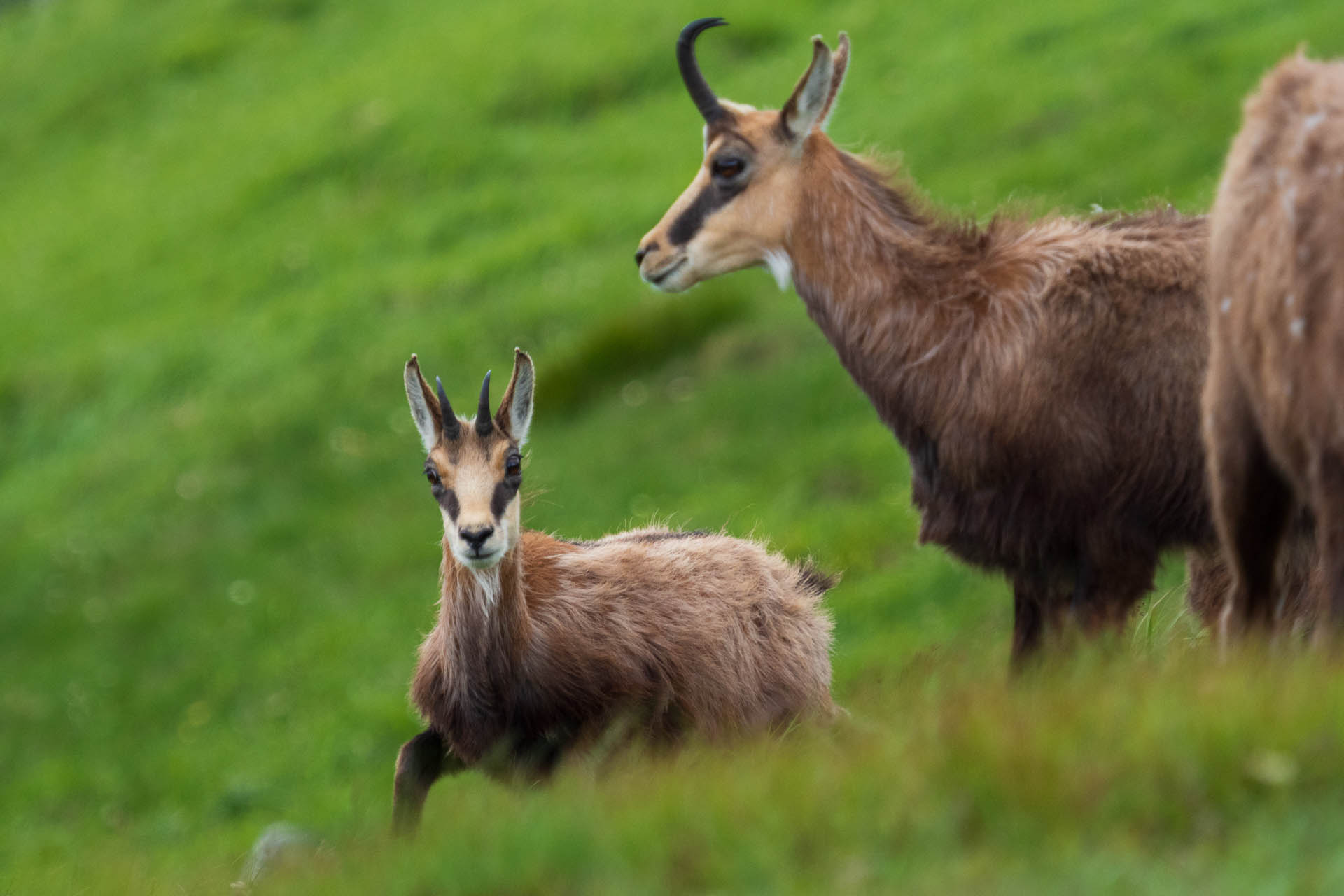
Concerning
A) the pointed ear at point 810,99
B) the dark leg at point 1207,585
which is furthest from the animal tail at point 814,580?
the pointed ear at point 810,99

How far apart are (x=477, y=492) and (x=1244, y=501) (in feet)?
11.8

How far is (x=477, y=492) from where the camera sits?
789 centimetres

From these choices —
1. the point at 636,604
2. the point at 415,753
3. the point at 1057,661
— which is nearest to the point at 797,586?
the point at 636,604

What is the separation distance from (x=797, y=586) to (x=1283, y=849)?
538 cm

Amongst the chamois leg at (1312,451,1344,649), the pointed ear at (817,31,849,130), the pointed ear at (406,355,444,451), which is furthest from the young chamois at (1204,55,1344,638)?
the pointed ear at (406,355,444,451)

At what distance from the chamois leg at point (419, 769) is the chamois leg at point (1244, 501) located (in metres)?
3.75

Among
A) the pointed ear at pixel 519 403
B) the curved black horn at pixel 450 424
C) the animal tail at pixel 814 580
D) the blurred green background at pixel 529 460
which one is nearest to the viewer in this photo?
the blurred green background at pixel 529 460

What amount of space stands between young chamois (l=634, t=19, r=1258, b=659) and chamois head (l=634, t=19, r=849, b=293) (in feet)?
0.03

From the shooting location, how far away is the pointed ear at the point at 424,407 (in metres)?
8.30

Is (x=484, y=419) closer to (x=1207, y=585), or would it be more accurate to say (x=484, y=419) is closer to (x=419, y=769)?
(x=419, y=769)

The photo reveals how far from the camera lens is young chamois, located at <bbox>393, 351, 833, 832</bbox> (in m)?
7.77

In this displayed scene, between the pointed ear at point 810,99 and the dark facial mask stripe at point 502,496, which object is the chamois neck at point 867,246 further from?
the dark facial mask stripe at point 502,496

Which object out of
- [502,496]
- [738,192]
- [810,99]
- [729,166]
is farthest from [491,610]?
[810,99]

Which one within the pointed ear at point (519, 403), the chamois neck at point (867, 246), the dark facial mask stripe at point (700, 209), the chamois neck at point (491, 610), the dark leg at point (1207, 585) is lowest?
the dark leg at point (1207, 585)
